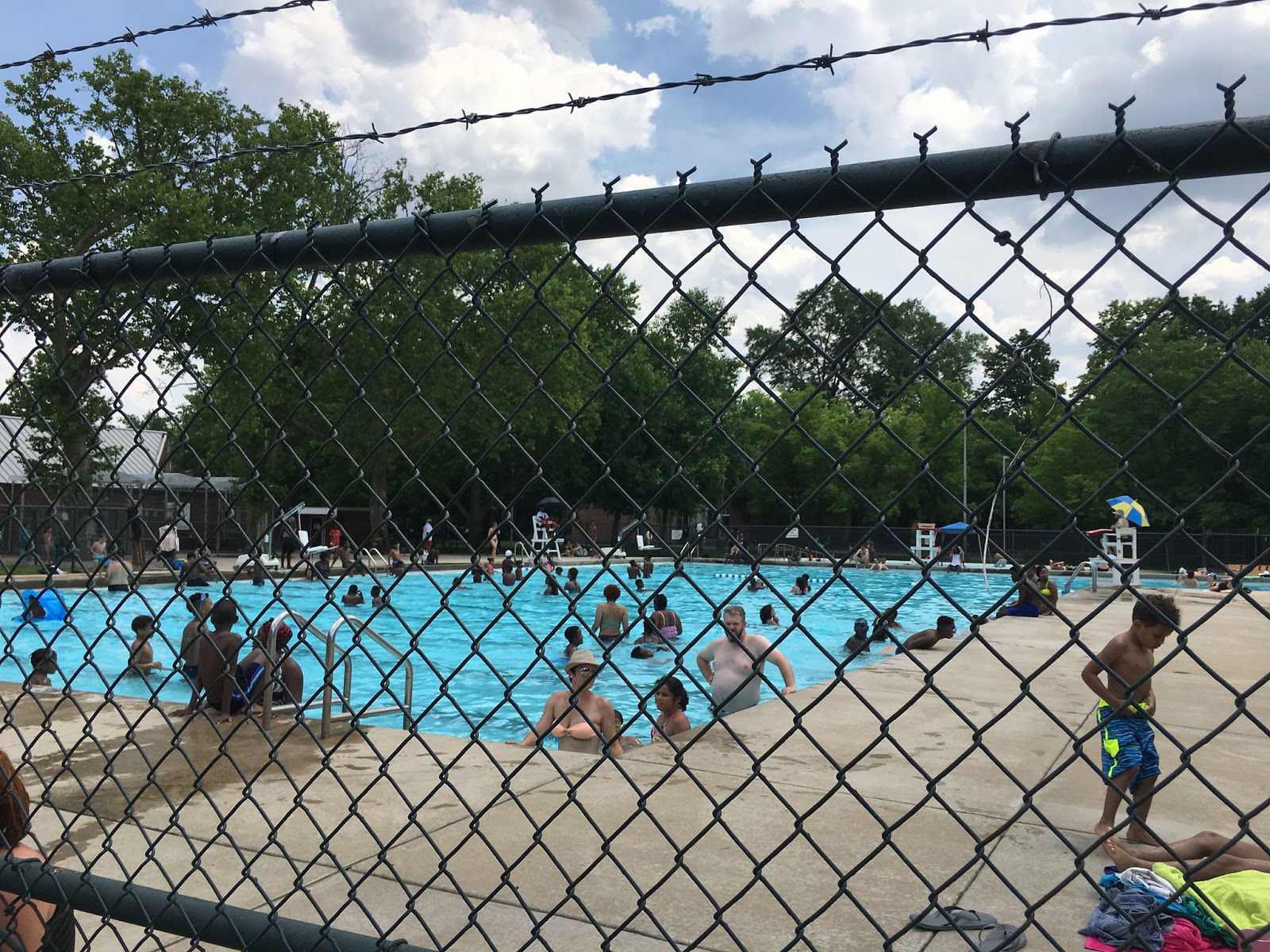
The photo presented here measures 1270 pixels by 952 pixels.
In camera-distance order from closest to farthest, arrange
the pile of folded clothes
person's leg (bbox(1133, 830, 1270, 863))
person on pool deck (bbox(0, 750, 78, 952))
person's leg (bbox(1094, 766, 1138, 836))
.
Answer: person on pool deck (bbox(0, 750, 78, 952)), the pile of folded clothes, person's leg (bbox(1133, 830, 1270, 863)), person's leg (bbox(1094, 766, 1138, 836))

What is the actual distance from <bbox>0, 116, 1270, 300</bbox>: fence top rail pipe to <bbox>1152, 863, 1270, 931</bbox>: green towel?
2.97 meters

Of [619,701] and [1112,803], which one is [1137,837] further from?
[619,701]

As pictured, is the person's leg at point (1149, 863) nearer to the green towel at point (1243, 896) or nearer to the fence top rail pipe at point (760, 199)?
the green towel at point (1243, 896)

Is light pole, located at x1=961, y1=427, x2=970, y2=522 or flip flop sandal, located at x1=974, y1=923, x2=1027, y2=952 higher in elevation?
light pole, located at x1=961, y1=427, x2=970, y2=522

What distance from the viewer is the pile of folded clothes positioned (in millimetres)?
3498

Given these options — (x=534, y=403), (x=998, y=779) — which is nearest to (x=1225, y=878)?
(x=998, y=779)

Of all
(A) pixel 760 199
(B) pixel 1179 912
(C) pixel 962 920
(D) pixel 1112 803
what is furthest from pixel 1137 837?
(A) pixel 760 199

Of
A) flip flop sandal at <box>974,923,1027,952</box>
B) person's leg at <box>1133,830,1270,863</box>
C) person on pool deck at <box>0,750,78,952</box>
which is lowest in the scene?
person on pool deck at <box>0,750,78,952</box>

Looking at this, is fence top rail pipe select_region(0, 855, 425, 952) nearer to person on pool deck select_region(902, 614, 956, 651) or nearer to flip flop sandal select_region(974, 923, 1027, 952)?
flip flop sandal select_region(974, 923, 1027, 952)

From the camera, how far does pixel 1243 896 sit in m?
3.81

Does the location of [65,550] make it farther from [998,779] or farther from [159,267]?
[998,779]

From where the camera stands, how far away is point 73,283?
3.04 metres

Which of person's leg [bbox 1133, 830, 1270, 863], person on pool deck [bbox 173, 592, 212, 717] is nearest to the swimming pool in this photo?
person on pool deck [bbox 173, 592, 212, 717]

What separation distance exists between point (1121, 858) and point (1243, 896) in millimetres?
735
